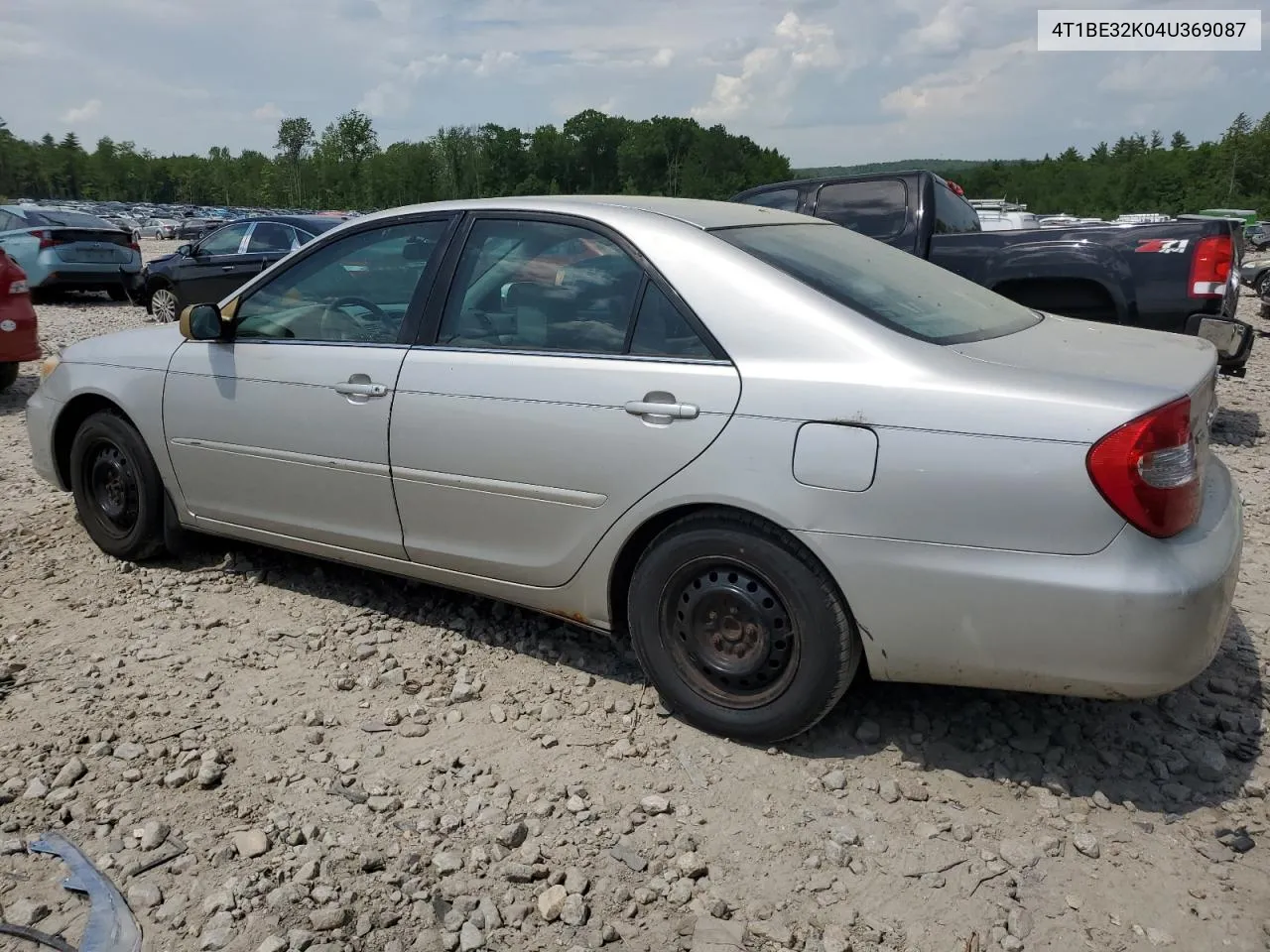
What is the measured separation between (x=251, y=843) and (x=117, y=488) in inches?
100

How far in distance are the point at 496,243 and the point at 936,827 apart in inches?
93.3

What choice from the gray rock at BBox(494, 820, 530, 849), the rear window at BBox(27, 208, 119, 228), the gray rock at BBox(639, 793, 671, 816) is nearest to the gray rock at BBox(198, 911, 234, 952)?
the gray rock at BBox(494, 820, 530, 849)

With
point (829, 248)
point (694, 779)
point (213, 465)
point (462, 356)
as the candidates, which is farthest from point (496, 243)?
point (694, 779)

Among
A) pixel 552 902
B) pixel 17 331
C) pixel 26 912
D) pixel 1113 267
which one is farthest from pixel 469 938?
pixel 17 331

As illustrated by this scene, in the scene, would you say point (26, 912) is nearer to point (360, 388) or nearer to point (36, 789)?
point (36, 789)

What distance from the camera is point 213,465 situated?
13.8 feet

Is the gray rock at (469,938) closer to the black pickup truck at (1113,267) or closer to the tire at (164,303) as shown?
the black pickup truck at (1113,267)

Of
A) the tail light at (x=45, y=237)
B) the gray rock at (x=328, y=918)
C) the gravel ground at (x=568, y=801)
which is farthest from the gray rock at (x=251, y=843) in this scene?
the tail light at (x=45, y=237)

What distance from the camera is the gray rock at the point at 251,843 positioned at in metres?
2.68

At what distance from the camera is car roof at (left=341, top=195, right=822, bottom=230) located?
3.40 meters

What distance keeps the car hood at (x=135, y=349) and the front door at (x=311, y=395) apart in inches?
4.2

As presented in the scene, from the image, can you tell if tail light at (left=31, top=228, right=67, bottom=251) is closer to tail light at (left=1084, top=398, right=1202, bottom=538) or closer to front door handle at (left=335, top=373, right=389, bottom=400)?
front door handle at (left=335, top=373, right=389, bottom=400)

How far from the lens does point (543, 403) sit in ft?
10.6

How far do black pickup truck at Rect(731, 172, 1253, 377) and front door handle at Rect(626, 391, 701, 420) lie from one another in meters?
4.33
